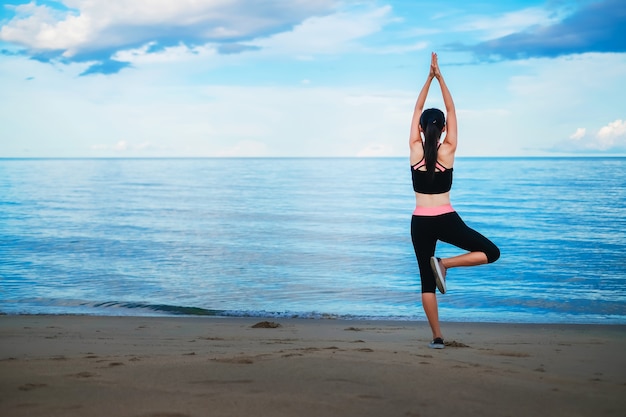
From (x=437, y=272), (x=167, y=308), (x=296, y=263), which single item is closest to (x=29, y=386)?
(x=437, y=272)

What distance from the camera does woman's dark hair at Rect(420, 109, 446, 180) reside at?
626 cm

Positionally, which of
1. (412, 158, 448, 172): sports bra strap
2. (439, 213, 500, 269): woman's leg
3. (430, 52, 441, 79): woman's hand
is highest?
(430, 52, 441, 79): woman's hand

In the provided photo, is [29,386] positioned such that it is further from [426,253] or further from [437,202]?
[437,202]

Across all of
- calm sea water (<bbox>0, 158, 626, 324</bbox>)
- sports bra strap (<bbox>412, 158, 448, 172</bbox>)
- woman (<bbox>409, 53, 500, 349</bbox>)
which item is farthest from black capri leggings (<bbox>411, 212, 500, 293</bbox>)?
calm sea water (<bbox>0, 158, 626, 324</bbox>)

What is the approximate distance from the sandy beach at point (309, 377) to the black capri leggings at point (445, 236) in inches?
37.7

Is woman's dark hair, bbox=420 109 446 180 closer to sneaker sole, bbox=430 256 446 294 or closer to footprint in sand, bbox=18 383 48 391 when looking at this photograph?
sneaker sole, bbox=430 256 446 294

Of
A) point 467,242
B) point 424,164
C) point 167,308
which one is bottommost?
point 167,308

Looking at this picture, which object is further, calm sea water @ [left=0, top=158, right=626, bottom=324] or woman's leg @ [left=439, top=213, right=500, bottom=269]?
calm sea water @ [left=0, top=158, right=626, bottom=324]

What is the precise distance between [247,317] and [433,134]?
211 inches

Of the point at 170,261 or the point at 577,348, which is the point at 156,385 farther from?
the point at 170,261

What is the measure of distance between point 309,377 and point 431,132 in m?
2.77

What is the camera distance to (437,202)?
638 cm

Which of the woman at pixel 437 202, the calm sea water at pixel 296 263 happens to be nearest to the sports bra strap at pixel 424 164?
the woman at pixel 437 202

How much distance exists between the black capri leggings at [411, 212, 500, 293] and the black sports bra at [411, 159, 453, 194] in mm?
254
